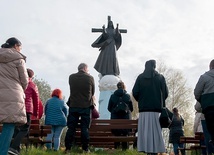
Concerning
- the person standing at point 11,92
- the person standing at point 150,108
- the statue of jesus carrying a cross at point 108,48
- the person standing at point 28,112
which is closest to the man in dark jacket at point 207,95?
the person standing at point 150,108

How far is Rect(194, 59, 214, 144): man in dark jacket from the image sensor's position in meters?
6.66

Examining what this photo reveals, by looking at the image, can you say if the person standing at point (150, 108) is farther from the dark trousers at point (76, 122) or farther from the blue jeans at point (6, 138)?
the blue jeans at point (6, 138)

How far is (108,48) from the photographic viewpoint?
1786 cm

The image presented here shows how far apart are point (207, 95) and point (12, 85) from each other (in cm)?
325

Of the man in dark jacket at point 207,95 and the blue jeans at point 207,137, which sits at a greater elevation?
the man in dark jacket at point 207,95

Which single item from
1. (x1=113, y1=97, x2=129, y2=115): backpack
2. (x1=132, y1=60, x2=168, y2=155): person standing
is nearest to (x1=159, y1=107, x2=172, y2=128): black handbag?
(x1=132, y1=60, x2=168, y2=155): person standing

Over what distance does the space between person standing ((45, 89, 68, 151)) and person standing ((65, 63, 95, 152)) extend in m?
0.86

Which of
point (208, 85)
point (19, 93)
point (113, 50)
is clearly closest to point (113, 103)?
point (208, 85)

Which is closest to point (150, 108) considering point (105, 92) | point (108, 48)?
point (105, 92)

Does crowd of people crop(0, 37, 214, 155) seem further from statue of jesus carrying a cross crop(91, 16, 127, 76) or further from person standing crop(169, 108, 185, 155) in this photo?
statue of jesus carrying a cross crop(91, 16, 127, 76)

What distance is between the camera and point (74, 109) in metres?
8.01

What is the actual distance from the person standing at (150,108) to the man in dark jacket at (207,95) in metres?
0.87

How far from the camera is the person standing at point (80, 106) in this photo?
8000 millimetres

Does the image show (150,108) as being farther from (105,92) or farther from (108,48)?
(108,48)
